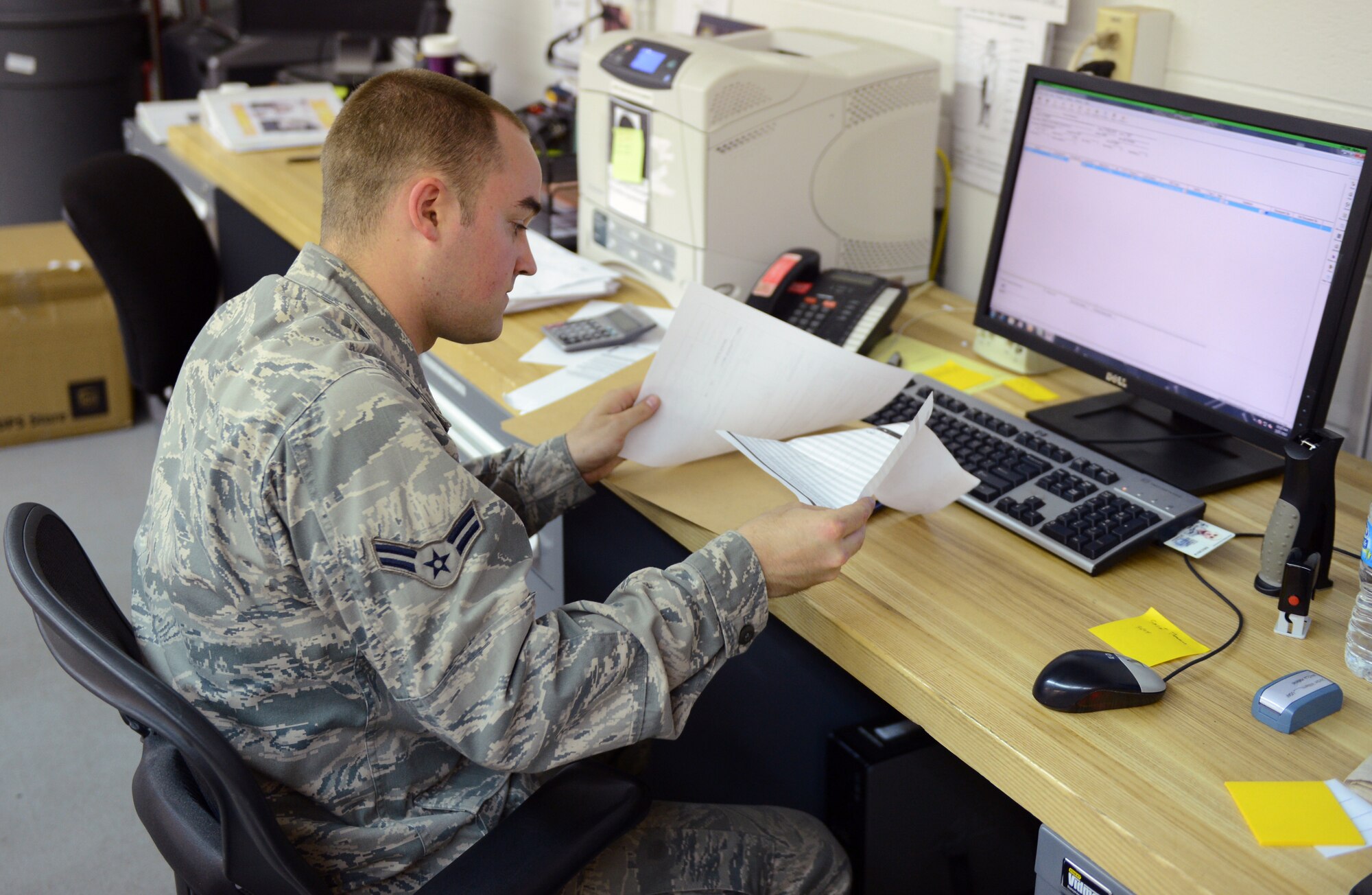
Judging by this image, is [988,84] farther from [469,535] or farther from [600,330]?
[469,535]

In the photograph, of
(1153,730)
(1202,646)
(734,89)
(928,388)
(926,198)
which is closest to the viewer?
(1153,730)

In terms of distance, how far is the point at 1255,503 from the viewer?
127cm

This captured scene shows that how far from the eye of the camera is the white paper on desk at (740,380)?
1.25 metres

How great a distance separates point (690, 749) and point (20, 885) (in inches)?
40.9

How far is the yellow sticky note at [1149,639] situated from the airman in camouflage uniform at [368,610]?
0.31m

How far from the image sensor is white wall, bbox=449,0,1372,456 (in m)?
1.39

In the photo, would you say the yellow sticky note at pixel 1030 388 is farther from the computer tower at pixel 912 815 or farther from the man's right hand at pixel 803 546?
the man's right hand at pixel 803 546

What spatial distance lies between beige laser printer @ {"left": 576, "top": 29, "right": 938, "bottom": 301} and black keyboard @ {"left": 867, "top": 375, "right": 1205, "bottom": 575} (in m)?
0.50

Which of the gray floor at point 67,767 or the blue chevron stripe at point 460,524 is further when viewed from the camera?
the gray floor at point 67,767

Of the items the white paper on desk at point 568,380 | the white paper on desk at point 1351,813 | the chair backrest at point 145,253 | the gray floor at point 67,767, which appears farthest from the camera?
the chair backrest at point 145,253

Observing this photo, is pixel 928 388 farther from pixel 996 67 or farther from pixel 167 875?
pixel 167 875

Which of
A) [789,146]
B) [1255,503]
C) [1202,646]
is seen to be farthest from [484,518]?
[789,146]

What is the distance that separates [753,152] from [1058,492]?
0.75 metres

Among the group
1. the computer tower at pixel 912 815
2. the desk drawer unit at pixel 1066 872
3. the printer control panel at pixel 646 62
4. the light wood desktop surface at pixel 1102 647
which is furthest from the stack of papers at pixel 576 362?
the desk drawer unit at pixel 1066 872
